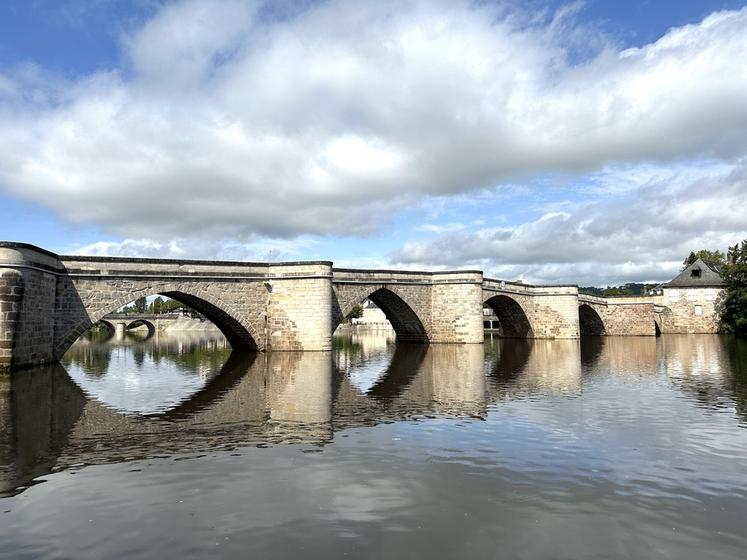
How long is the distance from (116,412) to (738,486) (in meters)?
12.8

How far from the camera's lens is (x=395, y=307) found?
39875 millimetres

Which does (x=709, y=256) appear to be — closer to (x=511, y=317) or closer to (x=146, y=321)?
(x=511, y=317)

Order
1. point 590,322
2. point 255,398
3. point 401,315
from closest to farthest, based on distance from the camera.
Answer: point 255,398
point 401,315
point 590,322

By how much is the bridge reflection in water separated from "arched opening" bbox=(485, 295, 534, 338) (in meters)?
21.0

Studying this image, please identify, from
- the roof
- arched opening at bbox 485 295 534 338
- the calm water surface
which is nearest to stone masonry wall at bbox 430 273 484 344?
arched opening at bbox 485 295 534 338

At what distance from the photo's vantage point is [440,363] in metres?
25.5

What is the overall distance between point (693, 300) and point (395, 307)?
4352 cm

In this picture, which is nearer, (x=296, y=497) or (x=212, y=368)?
(x=296, y=497)

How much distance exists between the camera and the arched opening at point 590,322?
60.7 metres

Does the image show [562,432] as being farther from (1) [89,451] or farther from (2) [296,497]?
(1) [89,451]

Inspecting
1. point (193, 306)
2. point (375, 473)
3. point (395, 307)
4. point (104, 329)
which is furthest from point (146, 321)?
point (375, 473)

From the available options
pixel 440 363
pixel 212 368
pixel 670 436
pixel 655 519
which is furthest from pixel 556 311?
pixel 655 519

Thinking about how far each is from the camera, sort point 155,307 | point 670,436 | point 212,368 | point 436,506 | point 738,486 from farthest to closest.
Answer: point 155,307
point 212,368
point 670,436
point 738,486
point 436,506

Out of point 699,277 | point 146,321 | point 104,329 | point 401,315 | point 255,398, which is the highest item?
point 699,277
